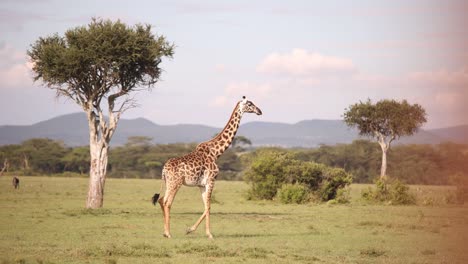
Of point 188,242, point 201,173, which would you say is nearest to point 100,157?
point 201,173

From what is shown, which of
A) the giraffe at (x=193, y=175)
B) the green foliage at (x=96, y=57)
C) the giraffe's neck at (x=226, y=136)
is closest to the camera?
the giraffe at (x=193, y=175)

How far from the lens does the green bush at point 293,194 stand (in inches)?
1403

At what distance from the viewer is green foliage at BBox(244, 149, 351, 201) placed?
3659 cm

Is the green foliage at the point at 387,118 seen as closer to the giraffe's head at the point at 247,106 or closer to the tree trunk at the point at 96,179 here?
the tree trunk at the point at 96,179

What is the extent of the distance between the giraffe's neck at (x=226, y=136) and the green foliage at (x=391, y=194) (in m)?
16.7

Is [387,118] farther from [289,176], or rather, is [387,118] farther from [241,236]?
[241,236]

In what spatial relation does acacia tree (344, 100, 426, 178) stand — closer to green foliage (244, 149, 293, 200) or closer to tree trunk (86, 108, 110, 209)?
green foliage (244, 149, 293, 200)

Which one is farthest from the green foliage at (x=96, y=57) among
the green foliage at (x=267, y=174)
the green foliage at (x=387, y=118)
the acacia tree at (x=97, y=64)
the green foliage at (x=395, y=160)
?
the green foliage at (x=395, y=160)

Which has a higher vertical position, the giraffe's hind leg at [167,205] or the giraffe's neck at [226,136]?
the giraffe's neck at [226,136]

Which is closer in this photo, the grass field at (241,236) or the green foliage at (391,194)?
the grass field at (241,236)

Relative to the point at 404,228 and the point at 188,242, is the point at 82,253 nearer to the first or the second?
the point at 188,242

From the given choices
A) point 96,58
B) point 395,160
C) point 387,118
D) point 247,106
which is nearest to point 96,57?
point 96,58

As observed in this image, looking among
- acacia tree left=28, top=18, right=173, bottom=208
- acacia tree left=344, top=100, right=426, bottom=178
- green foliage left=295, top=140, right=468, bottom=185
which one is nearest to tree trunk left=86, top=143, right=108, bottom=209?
acacia tree left=28, top=18, right=173, bottom=208

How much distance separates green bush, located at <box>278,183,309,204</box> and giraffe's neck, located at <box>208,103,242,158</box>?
15.4 metres
